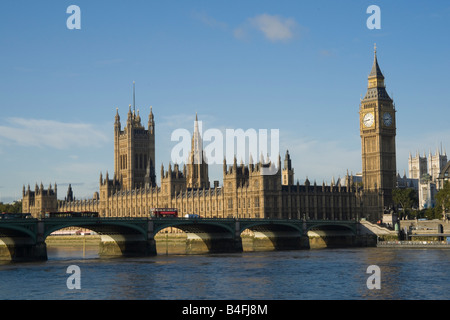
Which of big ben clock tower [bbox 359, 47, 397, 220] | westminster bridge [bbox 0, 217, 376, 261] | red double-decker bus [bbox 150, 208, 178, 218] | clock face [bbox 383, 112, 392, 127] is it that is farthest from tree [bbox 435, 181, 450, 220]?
red double-decker bus [bbox 150, 208, 178, 218]

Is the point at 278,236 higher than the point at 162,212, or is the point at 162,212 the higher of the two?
the point at 162,212

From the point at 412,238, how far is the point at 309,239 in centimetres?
1751

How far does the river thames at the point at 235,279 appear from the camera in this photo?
57.8m

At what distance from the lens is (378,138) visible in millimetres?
170125

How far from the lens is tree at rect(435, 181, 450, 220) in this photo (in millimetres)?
136875

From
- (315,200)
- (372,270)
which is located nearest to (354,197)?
(315,200)

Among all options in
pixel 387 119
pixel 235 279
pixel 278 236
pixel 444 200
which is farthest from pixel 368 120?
pixel 235 279

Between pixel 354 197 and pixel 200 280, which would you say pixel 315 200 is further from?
pixel 200 280

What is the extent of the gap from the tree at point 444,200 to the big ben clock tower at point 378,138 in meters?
25.2

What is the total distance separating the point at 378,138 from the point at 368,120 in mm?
4933

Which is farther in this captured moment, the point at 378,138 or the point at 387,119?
the point at 387,119

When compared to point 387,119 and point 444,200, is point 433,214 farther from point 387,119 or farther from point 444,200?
A: point 387,119

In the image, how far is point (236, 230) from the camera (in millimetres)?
115250
